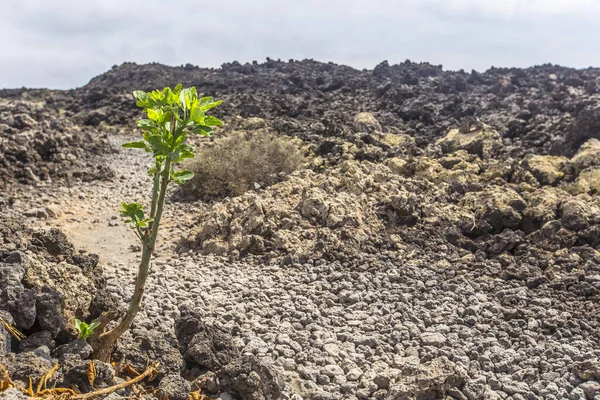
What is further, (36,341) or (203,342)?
(203,342)

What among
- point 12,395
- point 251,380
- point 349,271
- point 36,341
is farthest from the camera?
point 349,271

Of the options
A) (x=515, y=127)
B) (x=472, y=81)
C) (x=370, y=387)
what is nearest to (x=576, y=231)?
(x=370, y=387)

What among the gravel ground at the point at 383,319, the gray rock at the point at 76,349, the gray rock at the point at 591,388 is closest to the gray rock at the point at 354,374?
the gravel ground at the point at 383,319

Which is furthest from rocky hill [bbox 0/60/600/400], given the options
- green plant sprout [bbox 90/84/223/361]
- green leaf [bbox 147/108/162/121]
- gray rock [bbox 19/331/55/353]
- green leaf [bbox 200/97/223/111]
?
green leaf [bbox 200/97/223/111]

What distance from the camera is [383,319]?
527 cm

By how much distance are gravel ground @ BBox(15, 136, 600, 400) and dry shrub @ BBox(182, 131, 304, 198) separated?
10.3 feet

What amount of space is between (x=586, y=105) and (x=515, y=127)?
1.88 m

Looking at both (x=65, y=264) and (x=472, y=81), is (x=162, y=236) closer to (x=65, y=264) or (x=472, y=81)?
(x=65, y=264)

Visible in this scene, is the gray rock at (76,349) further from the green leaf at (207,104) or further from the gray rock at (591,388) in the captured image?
the gray rock at (591,388)

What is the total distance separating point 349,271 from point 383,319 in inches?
44.9

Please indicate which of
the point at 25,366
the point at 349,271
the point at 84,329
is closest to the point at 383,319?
the point at 349,271

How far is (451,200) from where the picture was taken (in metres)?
8.32

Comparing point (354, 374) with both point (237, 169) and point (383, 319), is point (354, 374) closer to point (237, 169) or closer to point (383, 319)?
point (383, 319)

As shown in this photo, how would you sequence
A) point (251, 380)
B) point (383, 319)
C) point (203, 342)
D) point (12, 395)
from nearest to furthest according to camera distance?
point (12, 395), point (251, 380), point (203, 342), point (383, 319)
